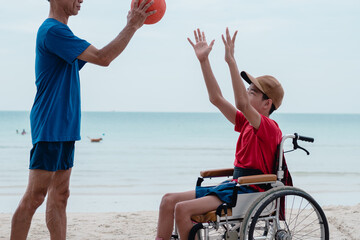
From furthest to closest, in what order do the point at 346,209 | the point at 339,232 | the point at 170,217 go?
the point at 346,209
the point at 339,232
the point at 170,217

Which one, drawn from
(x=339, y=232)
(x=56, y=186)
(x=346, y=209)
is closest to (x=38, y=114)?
(x=56, y=186)

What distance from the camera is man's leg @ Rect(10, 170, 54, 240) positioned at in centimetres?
270

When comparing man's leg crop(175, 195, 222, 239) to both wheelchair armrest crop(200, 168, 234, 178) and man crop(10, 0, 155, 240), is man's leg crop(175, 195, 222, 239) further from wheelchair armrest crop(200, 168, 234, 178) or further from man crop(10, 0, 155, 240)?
man crop(10, 0, 155, 240)

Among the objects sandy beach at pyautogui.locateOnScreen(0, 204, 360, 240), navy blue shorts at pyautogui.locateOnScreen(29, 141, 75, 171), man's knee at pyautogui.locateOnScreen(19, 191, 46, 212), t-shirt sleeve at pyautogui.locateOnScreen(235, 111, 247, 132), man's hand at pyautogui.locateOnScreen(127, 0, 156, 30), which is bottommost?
sandy beach at pyautogui.locateOnScreen(0, 204, 360, 240)

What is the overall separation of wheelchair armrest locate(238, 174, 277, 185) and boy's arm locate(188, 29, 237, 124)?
1.74 feet

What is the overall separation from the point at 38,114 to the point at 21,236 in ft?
2.16

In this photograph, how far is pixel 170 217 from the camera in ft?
9.33

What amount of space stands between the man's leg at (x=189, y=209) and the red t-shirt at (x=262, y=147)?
0.32 meters

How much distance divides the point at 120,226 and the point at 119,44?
7.92ft

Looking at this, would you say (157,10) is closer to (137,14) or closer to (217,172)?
(137,14)

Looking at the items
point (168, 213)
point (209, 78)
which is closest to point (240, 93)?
point (209, 78)

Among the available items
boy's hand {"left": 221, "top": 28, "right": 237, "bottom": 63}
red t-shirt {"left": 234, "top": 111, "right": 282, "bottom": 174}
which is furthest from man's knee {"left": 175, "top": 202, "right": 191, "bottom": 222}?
boy's hand {"left": 221, "top": 28, "right": 237, "bottom": 63}

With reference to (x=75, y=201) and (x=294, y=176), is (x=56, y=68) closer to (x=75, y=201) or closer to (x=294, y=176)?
(x=75, y=201)

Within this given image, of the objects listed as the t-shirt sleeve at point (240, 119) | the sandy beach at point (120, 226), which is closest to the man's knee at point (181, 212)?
the t-shirt sleeve at point (240, 119)
